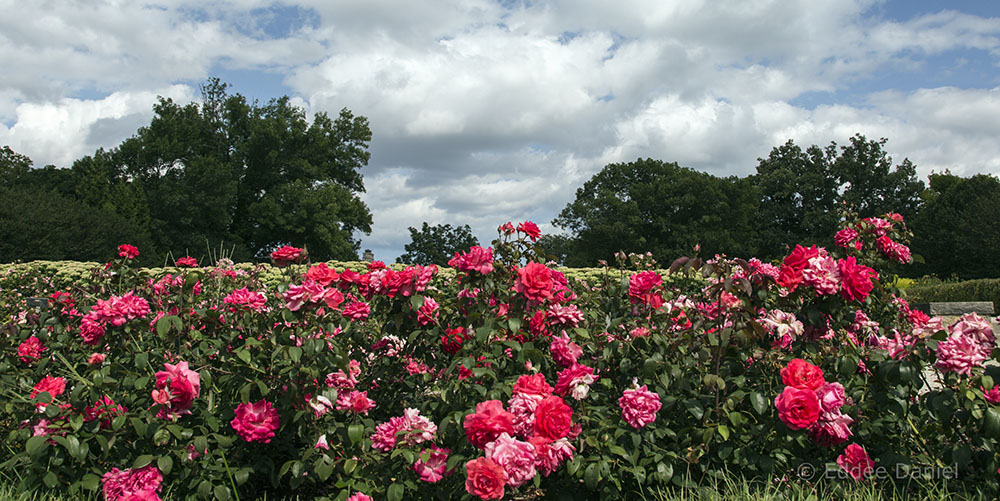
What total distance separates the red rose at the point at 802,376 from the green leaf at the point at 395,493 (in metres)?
1.48

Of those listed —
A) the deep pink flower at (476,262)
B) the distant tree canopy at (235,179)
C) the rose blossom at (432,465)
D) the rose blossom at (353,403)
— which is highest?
the distant tree canopy at (235,179)

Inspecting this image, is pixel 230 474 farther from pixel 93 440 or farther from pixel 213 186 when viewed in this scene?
pixel 213 186

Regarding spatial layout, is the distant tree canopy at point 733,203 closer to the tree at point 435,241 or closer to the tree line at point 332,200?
the tree line at point 332,200

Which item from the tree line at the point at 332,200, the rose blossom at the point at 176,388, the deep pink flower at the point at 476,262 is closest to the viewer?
the rose blossom at the point at 176,388

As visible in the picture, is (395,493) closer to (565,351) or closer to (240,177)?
(565,351)

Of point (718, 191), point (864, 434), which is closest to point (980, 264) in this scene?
point (718, 191)

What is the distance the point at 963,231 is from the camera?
97.8 ft

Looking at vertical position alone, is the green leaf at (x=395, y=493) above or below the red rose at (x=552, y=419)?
below

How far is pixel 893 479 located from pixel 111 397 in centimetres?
327

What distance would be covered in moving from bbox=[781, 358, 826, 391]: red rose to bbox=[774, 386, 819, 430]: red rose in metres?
0.06

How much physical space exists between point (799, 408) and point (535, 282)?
1.07m

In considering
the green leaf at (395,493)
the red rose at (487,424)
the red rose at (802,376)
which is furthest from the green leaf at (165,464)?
the red rose at (802,376)

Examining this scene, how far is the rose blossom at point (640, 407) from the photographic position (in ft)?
8.15

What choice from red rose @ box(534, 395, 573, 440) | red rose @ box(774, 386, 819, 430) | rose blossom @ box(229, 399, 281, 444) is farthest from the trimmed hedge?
rose blossom @ box(229, 399, 281, 444)
